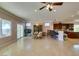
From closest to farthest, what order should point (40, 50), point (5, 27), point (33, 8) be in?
point (40, 50), point (33, 8), point (5, 27)

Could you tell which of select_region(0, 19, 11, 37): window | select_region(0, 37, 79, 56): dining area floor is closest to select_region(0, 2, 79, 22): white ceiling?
select_region(0, 19, 11, 37): window

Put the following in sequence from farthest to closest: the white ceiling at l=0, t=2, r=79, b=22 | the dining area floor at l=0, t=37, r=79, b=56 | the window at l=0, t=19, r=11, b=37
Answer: the window at l=0, t=19, r=11, b=37, the white ceiling at l=0, t=2, r=79, b=22, the dining area floor at l=0, t=37, r=79, b=56

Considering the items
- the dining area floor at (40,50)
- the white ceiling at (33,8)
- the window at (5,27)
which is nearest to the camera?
the dining area floor at (40,50)

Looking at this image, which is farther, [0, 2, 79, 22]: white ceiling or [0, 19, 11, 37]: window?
[0, 19, 11, 37]: window

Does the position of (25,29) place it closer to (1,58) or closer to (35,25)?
(35,25)

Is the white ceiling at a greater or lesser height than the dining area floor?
greater

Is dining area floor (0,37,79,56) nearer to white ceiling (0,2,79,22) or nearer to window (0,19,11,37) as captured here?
window (0,19,11,37)

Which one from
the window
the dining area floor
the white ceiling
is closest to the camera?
the dining area floor

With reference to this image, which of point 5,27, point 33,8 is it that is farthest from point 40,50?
point 5,27

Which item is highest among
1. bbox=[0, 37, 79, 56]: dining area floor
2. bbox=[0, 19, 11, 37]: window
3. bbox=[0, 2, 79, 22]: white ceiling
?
bbox=[0, 2, 79, 22]: white ceiling

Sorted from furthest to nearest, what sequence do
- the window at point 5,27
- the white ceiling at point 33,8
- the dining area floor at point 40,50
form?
the window at point 5,27, the white ceiling at point 33,8, the dining area floor at point 40,50

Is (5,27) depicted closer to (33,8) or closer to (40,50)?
(33,8)

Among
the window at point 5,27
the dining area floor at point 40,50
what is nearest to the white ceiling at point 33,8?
the window at point 5,27

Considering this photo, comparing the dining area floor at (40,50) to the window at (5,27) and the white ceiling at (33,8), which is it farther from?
the white ceiling at (33,8)
